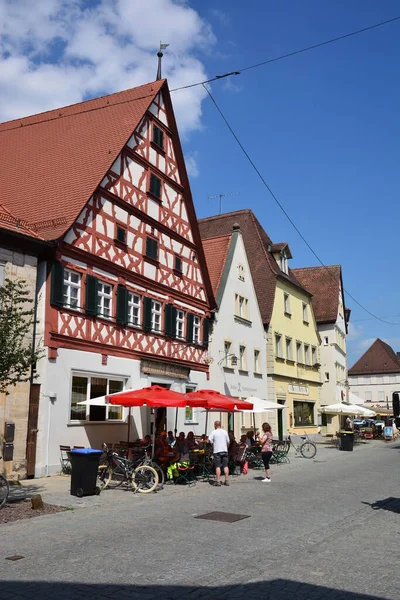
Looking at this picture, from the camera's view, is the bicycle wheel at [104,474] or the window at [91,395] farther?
the window at [91,395]

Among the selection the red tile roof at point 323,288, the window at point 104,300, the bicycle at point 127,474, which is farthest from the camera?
the red tile roof at point 323,288

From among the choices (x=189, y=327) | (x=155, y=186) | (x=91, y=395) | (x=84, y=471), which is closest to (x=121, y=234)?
(x=155, y=186)

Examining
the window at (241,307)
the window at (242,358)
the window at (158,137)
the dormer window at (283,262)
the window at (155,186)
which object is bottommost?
the window at (242,358)

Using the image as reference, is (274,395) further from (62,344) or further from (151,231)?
(62,344)

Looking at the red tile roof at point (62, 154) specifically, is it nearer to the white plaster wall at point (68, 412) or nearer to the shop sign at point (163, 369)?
the white plaster wall at point (68, 412)

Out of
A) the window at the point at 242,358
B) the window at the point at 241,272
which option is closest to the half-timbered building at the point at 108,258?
the window at the point at 242,358

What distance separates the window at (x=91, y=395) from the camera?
18953 mm

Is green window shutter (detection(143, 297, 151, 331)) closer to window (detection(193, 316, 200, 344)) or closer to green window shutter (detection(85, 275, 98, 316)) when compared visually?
green window shutter (detection(85, 275, 98, 316))

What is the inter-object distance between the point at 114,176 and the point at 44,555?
16.2 meters

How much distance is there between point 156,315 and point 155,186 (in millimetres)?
5237

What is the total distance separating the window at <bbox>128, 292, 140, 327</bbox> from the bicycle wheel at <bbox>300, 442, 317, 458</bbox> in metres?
9.82

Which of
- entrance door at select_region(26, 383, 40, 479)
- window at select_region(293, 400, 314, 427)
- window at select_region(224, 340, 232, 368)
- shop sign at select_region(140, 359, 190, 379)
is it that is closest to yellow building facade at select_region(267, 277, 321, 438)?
window at select_region(293, 400, 314, 427)

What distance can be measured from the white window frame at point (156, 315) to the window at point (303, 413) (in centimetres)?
1714

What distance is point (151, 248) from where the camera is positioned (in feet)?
78.8
